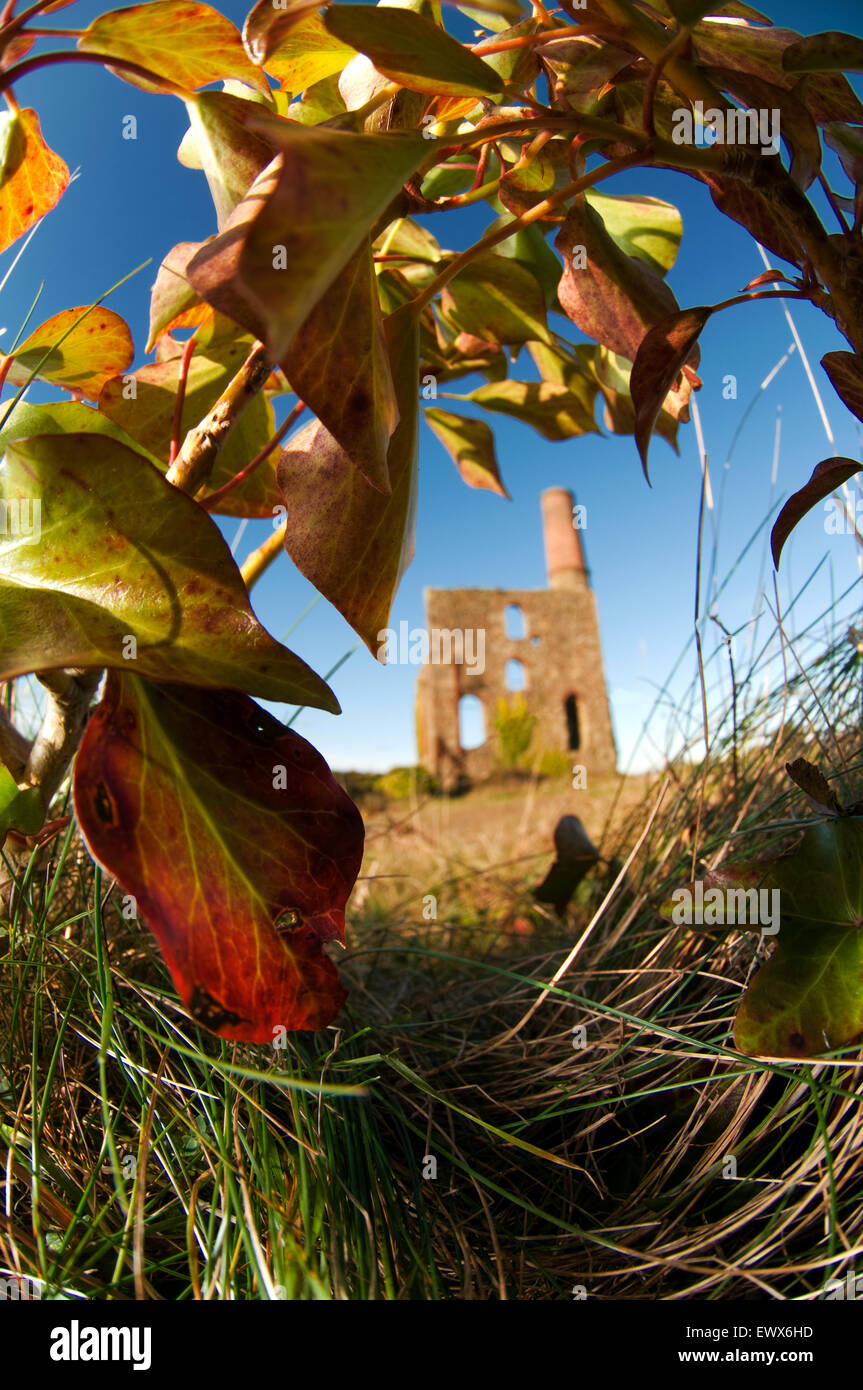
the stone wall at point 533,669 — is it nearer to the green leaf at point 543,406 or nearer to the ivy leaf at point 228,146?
the green leaf at point 543,406

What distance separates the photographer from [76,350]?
1.37 ft

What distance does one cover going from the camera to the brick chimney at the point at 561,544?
39.0 feet

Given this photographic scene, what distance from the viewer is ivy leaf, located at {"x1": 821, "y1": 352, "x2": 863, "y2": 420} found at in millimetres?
294

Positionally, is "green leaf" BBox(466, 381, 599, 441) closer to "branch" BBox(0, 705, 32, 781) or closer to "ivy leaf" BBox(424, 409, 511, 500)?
"ivy leaf" BBox(424, 409, 511, 500)

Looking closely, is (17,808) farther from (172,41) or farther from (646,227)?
(646,227)

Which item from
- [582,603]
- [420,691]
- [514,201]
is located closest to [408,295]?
[514,201]

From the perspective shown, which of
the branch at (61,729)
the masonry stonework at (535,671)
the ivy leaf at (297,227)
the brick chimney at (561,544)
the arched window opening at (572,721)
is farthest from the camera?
the brick chimney at (561,544)

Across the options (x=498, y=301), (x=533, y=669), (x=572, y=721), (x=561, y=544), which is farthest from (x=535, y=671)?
(x=498, y=301)

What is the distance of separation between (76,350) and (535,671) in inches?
422

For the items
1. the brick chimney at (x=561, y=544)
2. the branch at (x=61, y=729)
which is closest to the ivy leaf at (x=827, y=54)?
the branch at (x=61, y=729)

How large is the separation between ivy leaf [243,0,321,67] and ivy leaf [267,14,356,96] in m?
0.05

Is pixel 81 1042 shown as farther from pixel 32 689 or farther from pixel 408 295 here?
pixel 32 689

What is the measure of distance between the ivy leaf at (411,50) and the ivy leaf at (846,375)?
15 centimetres
